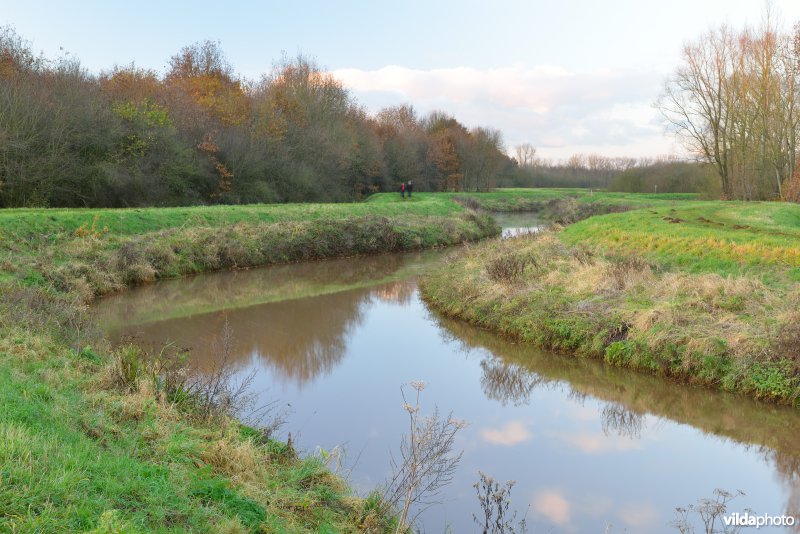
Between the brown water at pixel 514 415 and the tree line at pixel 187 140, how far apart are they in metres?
11.3

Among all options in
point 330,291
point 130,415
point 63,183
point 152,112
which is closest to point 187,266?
point 330,291

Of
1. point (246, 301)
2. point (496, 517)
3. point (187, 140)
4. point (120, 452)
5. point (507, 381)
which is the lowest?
point (496, 517)

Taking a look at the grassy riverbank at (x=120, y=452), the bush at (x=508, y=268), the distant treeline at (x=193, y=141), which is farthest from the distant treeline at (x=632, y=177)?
the grassy riverbank at (x=120, y=452)

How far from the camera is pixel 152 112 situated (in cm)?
2848

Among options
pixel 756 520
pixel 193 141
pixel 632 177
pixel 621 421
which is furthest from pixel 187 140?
pixel 632 177

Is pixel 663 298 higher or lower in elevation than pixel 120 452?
higher

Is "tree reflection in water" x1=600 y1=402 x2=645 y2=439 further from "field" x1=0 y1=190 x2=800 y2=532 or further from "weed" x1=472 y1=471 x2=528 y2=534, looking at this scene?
"weed" x1=472 y1=471 x2=528 y2=534

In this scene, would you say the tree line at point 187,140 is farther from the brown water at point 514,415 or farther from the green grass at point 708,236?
the green grass at point 708,236

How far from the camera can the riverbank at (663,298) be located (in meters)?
9.51

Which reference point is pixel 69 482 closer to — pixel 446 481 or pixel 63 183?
pixel 446 481

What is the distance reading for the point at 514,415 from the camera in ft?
30.3

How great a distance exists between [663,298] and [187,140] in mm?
26025

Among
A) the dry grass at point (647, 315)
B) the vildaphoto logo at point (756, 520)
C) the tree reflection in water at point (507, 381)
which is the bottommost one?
the vildaphoto logo at point (756, 520)

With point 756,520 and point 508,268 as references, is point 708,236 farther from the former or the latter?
point 756,520
